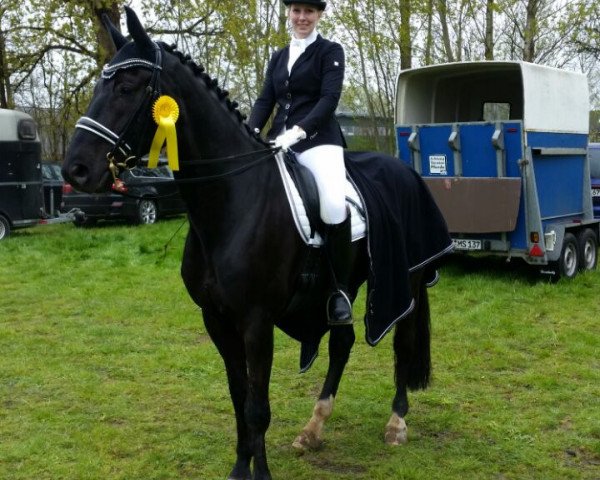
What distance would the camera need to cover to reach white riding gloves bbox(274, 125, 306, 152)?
12.9 ft

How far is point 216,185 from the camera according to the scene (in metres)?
3.79

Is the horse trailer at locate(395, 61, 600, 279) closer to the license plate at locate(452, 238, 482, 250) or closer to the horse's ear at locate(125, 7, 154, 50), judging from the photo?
the license plate at locate(452, 238, 482, 250)

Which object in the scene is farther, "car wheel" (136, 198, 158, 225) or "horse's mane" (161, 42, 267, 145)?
"car wheel" (136, 198, 158, 225)

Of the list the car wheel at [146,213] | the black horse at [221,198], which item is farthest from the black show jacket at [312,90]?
the car wheel at [146,213]

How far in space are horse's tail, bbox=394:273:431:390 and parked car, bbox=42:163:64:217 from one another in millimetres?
16218

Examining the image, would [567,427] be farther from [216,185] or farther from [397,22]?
[397,22]

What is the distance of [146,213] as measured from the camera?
19031mm

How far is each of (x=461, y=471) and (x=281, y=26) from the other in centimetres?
1752

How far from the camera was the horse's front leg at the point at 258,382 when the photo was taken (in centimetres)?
377

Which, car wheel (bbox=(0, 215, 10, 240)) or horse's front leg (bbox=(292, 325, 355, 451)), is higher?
car wheel (bbox=(0, 215, 10, 240))

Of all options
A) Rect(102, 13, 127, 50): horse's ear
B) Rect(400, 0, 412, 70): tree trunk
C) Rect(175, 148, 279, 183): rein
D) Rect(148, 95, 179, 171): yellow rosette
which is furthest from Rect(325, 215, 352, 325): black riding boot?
Rect(400, 0, 412, 70): tree trunk

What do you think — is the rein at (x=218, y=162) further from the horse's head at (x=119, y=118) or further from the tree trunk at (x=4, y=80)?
the tree trunk at (x=4, y=80)

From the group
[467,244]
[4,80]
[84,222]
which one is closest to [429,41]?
[84,222]

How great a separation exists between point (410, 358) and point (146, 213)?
1470cm
